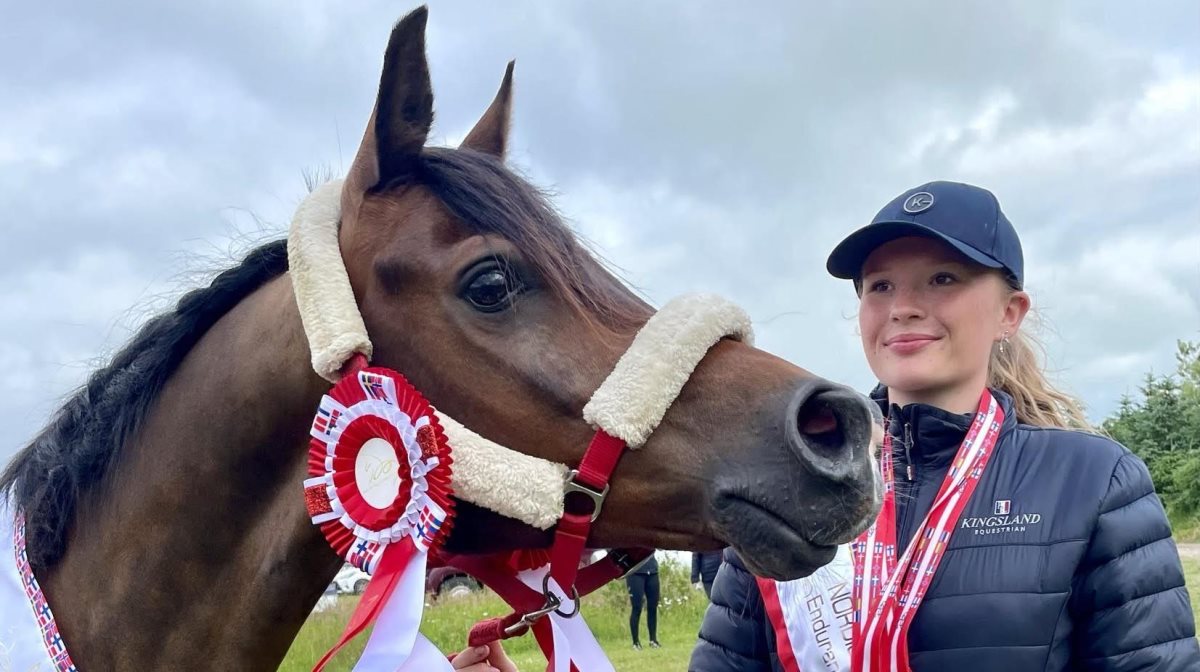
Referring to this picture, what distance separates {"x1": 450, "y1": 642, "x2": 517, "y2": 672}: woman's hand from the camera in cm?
258

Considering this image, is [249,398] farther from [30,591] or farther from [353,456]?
[30,591]

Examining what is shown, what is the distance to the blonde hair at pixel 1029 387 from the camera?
2.86 metres

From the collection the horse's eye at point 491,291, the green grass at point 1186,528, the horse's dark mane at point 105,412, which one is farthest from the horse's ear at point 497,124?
the green grass at point 1186,528

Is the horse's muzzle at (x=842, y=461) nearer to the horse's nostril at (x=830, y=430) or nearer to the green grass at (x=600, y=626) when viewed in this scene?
the horse's nostril at (x=830, y=430)

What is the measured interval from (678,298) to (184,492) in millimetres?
1463

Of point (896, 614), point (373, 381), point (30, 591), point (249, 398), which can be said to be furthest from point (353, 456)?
point (896, 614)

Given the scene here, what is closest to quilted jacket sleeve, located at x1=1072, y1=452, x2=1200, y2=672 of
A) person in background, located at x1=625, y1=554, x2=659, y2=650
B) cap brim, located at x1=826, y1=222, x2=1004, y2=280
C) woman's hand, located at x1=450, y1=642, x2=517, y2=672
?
cap brim, located at x1=826, y1=222, x2=1004, y2=280

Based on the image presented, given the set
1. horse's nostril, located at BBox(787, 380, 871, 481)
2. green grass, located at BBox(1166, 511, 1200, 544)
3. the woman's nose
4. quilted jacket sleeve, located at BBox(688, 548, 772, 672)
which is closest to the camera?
horse's nostril, located at BBox(787, 380, 871, 481)

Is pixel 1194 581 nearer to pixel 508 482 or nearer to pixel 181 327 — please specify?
pixel 508 482

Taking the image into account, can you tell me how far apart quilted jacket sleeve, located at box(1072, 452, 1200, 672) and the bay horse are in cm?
77

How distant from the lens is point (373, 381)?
7.01ft

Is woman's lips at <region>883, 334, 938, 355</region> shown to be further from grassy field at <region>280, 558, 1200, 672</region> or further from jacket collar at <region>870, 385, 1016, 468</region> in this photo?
grassy field at <region>280, 558, 1200, 672</region>

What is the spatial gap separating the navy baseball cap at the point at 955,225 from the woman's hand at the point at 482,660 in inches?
64.9

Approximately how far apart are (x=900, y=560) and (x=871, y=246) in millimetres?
960
